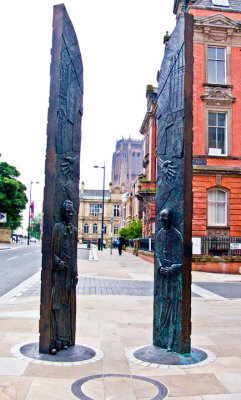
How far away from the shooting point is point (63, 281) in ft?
18.9

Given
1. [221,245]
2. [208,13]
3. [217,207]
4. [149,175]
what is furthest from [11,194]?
[221,245]

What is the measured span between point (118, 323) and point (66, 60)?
15.2ft

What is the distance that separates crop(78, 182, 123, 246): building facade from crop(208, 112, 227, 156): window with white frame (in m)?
86.5

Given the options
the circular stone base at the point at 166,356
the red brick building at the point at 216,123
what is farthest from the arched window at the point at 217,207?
the circular stone base at the point at 166,356

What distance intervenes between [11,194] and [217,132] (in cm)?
4874

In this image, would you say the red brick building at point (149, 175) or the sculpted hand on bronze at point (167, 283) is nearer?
the sculpted hand on bronze at point (167, 283)

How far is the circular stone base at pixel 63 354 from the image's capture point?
5344 mm

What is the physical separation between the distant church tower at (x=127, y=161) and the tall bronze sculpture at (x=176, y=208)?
137m

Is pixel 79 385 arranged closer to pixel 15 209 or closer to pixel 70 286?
pixel 70 286

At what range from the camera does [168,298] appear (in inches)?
232

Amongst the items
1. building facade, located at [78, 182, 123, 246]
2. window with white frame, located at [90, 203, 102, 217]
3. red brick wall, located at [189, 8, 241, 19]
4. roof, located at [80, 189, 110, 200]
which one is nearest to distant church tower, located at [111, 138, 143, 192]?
roof, located at [80, 189, 110, 200]

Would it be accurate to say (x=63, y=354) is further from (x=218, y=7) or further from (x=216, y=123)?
(x=218, y=7)

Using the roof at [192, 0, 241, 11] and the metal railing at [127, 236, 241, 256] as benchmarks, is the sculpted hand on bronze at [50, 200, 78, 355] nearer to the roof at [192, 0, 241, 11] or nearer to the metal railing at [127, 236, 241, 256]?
the metal railing at [127, 236, 241, 256]

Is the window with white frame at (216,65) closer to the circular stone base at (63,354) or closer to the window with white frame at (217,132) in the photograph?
the window with white frame at (217,132)
